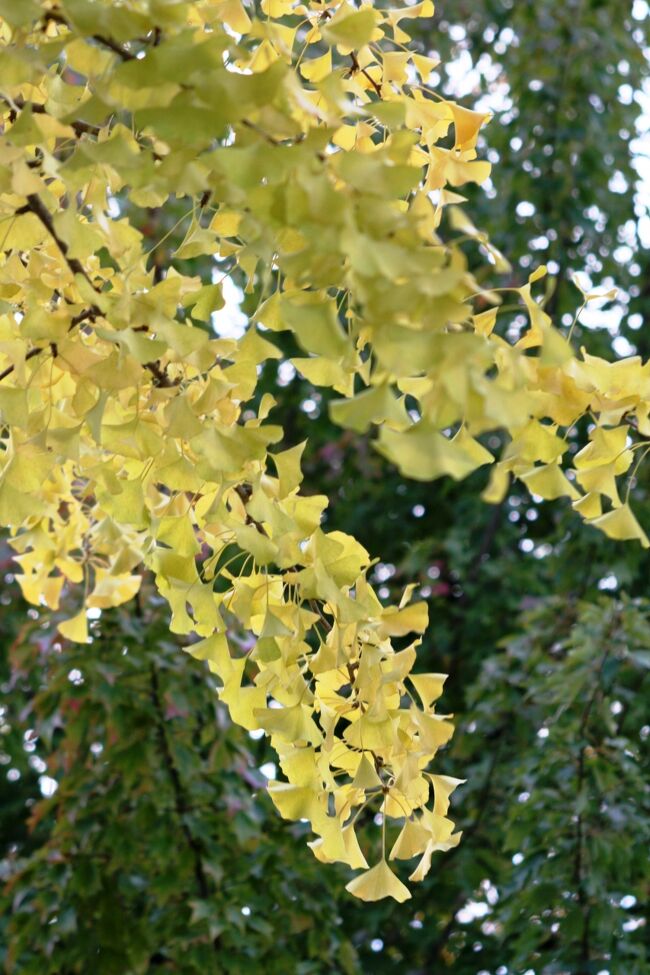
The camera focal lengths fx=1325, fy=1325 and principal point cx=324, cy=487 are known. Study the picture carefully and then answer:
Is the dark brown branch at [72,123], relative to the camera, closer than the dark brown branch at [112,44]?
No

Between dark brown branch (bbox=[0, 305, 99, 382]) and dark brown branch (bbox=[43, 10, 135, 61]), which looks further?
dark brown branch (bbox=[0, 305, 99, 382])

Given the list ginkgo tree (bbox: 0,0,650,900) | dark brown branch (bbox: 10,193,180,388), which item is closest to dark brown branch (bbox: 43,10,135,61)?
ginkgo tree (bbox: 0,0,650,900)

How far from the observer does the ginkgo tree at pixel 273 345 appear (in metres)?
0.54

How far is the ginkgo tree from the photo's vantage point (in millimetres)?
542

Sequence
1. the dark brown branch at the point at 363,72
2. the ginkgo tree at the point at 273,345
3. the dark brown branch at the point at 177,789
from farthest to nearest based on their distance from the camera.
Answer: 1. the dark brown branch at the point at 177,789
2. the dark brown branch at the point at 363,72
3. the ginkgo tree at the point at 273,345

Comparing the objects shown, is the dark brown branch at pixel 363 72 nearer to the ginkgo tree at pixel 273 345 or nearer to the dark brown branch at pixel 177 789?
the ginkgo tree at pixel 273 345

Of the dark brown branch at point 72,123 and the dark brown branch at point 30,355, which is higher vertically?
the dark brown branch at point 72,123

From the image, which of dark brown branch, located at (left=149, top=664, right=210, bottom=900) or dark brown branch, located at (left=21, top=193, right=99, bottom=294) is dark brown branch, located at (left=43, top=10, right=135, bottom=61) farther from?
dark brown branch, located at (left=149, top=664, right=210, bottom=900)

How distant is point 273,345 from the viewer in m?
0.81

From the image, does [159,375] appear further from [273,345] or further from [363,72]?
[363,72]

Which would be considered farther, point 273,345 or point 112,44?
point 273,345

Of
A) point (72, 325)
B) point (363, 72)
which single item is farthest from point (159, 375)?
point (363, 72)

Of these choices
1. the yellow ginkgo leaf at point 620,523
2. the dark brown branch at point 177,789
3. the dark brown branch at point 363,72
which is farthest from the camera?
the dark brown branch at point 177,789

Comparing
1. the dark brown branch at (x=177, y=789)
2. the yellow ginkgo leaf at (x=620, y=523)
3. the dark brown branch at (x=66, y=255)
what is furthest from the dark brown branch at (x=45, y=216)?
the dark brown branch at (x=177, y=789)
